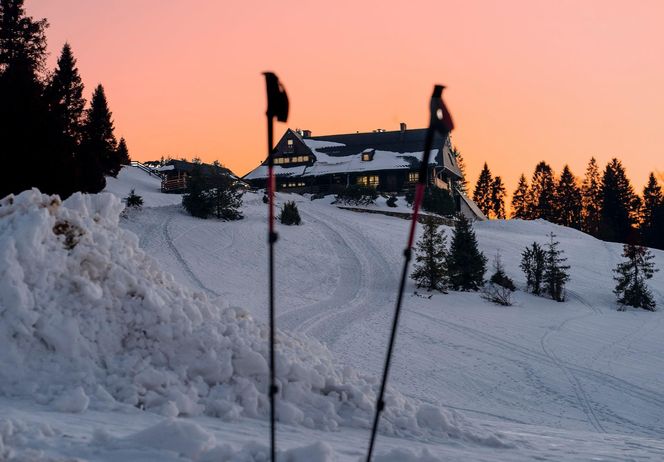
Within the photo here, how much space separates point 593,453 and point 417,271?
1921 cm

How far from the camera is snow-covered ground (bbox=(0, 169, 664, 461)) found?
18.1 feet

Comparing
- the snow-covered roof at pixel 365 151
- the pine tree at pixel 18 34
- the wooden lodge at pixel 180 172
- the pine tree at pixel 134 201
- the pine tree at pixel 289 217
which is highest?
the pine tree at pixel 18 34

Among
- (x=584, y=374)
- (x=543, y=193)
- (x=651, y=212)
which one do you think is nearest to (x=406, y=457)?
(x=584, y=374)

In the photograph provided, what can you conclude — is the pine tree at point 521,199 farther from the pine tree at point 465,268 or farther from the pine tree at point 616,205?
the pine tree at point 465,268

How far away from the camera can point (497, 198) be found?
87.9 meters

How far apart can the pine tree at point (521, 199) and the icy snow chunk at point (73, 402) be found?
265 ft

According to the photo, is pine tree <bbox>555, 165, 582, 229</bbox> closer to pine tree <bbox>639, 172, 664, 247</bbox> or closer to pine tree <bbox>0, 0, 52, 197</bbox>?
pine tree <bbox>639, 172, 664, 247</bbox>

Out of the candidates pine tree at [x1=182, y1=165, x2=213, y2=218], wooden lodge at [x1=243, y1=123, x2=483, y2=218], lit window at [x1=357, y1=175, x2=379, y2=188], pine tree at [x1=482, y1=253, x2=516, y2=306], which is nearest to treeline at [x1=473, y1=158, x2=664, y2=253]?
wooden lodge at [x1=243, y1=123, x2=483, y2=218]

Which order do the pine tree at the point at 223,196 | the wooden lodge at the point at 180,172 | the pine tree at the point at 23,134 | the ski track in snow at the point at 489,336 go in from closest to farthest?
the ski track in snow at the point at 489,336
the pine tree at the point at 23,134
the pine tree at the point at 223,196
the wooden lodge at the point at 180,172

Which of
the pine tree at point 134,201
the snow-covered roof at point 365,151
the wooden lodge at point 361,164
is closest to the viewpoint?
the pine tree at point 134,201

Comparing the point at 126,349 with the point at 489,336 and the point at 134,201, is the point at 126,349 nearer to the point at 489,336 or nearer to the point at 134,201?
the point at 489,336

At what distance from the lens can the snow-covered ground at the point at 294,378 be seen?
5.51m

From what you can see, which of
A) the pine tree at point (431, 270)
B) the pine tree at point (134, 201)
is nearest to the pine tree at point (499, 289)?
the pine tree at point (431, 270)

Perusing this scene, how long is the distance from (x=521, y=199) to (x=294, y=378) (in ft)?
268
